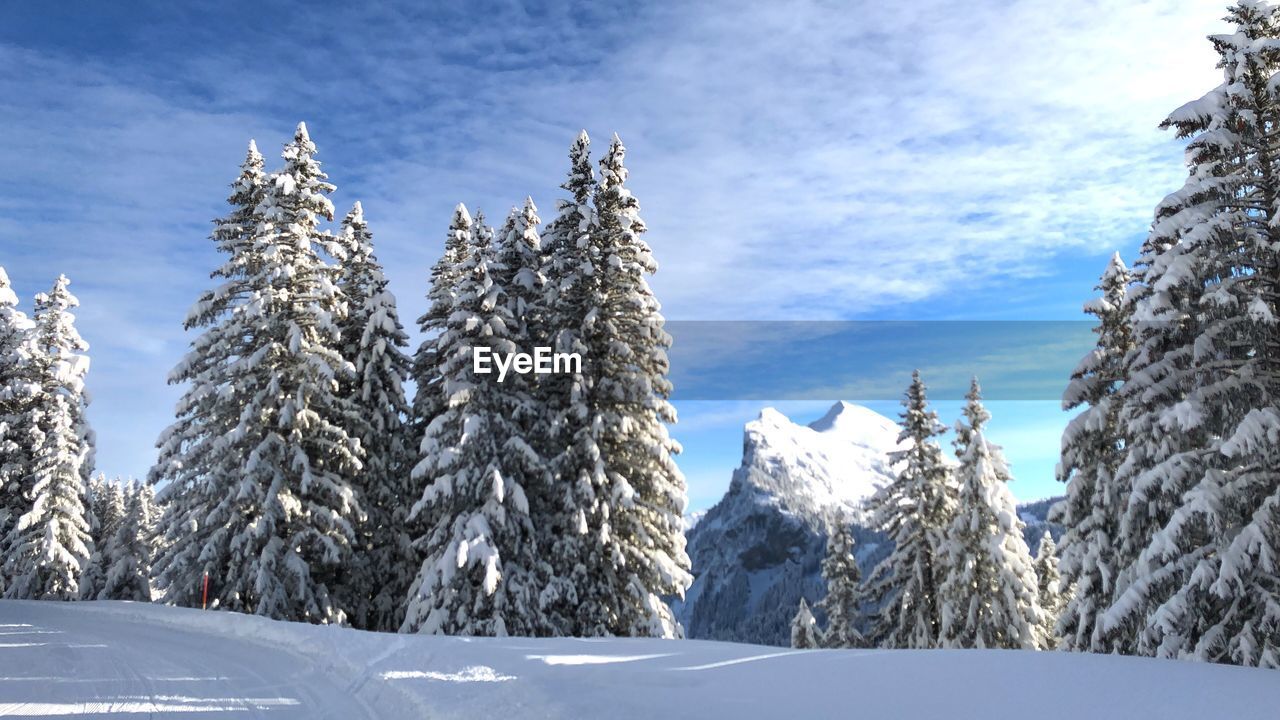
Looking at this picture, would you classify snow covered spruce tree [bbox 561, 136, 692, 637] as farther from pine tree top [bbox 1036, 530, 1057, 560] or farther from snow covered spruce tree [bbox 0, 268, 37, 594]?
pine tree top [bbox 1036, 530, 1057, 560]

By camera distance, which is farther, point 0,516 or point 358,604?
point 0,516

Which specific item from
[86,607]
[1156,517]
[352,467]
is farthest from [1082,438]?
[86,607]

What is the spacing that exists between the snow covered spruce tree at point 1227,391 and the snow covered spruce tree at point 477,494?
1379cm

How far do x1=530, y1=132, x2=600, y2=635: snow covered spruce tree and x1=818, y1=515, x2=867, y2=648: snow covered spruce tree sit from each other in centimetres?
1837

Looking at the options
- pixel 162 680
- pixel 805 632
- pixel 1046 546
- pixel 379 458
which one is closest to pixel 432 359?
pixel 379 458

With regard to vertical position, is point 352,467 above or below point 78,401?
below

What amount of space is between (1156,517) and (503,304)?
17716mm

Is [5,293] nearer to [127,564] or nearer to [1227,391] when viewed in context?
[127,564]

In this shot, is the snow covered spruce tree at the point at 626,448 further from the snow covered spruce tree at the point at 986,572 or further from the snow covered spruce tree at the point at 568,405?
the snow covered spruce tree at the point at 986,572

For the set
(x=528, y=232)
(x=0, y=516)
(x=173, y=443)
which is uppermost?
(x=528, y=232)

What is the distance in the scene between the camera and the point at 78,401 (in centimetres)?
3434

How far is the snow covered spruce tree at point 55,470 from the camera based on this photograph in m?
32.1

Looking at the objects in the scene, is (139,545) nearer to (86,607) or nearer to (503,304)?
(86,607)

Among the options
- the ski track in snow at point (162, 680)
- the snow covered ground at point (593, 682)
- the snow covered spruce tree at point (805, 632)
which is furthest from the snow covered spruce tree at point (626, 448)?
the snow covered spruce tree at point (805, 632)
